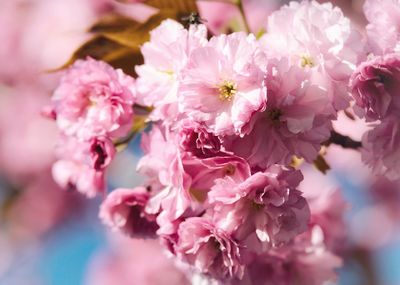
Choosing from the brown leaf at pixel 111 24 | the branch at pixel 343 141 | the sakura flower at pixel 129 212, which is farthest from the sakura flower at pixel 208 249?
the brown leaf at pixel 111 24

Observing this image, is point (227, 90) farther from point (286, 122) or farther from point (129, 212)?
point (129, 212)

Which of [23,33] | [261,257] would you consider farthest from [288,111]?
[23,33]

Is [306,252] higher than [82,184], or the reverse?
[82,184]

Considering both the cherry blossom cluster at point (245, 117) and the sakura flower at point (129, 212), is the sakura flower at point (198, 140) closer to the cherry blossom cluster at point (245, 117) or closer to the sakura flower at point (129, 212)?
the cherry blossom cluster at point (245, 117)

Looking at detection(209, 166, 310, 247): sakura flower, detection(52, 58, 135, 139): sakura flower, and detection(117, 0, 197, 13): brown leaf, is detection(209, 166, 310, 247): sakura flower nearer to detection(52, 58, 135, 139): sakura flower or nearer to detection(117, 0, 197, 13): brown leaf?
detection(52, 58, 135, 139): sakura flower

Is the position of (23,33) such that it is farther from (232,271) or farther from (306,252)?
(232,271)

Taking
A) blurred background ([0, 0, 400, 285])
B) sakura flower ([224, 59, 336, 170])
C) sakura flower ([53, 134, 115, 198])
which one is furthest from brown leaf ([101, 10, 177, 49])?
blurred background ([0, 0, 400, 285])
